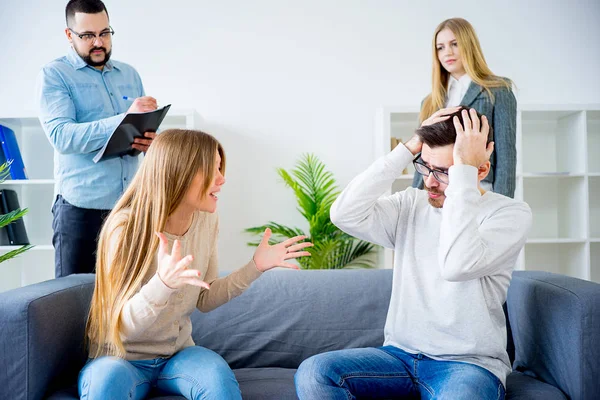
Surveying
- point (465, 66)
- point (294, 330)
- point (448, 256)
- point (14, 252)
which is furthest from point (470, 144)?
point (14, 252)

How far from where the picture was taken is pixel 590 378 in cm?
161

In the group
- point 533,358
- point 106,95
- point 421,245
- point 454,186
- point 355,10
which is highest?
point 355,10

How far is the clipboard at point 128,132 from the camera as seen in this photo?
7.27 ft

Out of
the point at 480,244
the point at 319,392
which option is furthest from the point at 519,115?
the point at 319,392

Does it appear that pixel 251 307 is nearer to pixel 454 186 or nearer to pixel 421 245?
pixel 421 245

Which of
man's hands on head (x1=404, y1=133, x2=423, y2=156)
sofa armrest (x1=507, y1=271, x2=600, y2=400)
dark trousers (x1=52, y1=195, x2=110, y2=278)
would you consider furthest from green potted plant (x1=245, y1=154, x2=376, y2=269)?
man's hands on head (x1=404, y1=133, x2=423, y2=156)

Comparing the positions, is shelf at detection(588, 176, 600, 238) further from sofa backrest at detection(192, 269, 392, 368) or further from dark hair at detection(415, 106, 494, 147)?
dark hair at detection(415, 106, 494, 147)

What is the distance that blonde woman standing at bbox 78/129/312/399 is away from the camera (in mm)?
1567

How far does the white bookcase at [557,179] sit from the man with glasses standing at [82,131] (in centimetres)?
197

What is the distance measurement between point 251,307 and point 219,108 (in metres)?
2.35

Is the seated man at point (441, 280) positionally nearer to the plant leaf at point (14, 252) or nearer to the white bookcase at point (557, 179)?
the plant leaf at point (14, 252)

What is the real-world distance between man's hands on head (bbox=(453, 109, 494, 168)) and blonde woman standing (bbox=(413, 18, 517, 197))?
68 cm

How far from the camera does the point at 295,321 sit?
2.18 metres

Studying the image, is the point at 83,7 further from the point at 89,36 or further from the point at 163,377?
the point at 163,377
